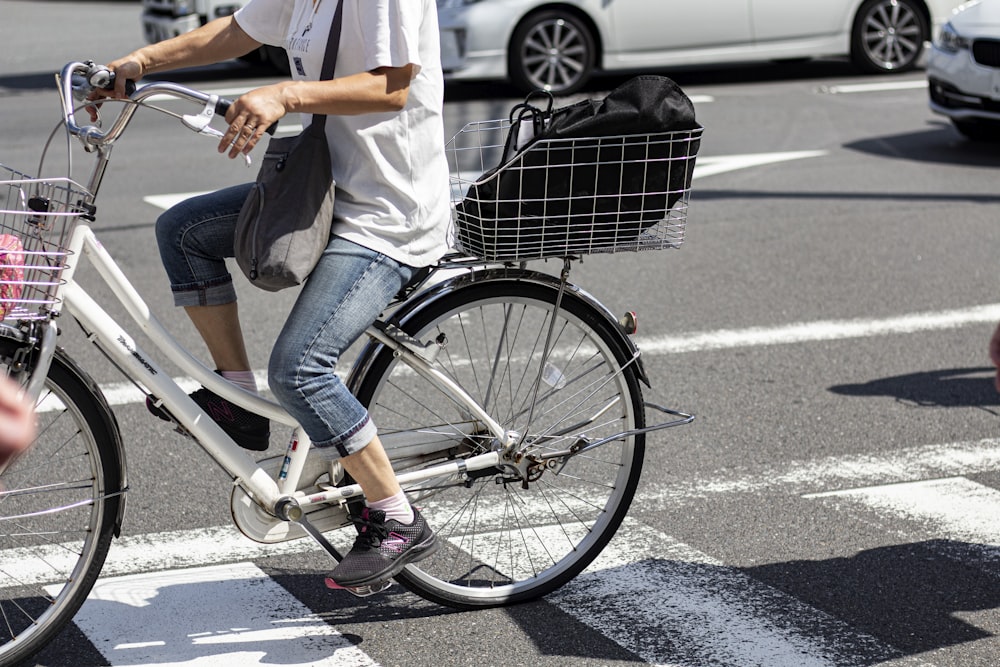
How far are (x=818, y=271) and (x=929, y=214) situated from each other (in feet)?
5.29

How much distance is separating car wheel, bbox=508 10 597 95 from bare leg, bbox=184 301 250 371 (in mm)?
9986

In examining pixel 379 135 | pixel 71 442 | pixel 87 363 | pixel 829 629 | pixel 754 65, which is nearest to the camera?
pixel 379 135

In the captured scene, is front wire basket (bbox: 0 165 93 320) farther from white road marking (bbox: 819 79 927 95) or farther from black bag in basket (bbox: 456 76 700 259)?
white road marking (bbox: 819 79 927 95)

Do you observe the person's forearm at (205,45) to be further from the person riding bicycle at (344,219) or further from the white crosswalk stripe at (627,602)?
the white crosswalk stripe at (627,602)

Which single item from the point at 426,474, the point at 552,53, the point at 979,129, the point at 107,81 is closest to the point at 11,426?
the point at 107,81

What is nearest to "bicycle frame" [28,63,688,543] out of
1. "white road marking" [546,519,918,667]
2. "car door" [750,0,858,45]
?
"white road marking" [546,519,918,667]

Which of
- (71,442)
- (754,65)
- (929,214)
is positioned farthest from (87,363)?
(754,65)

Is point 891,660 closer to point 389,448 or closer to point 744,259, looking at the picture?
point 389,448

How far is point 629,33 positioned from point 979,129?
3812mm

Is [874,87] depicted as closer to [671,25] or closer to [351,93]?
[671,25]

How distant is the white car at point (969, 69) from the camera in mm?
10188

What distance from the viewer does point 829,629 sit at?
11.9 feet

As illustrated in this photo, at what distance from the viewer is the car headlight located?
10391 mm

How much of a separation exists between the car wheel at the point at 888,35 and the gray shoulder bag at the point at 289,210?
11.8 metres
